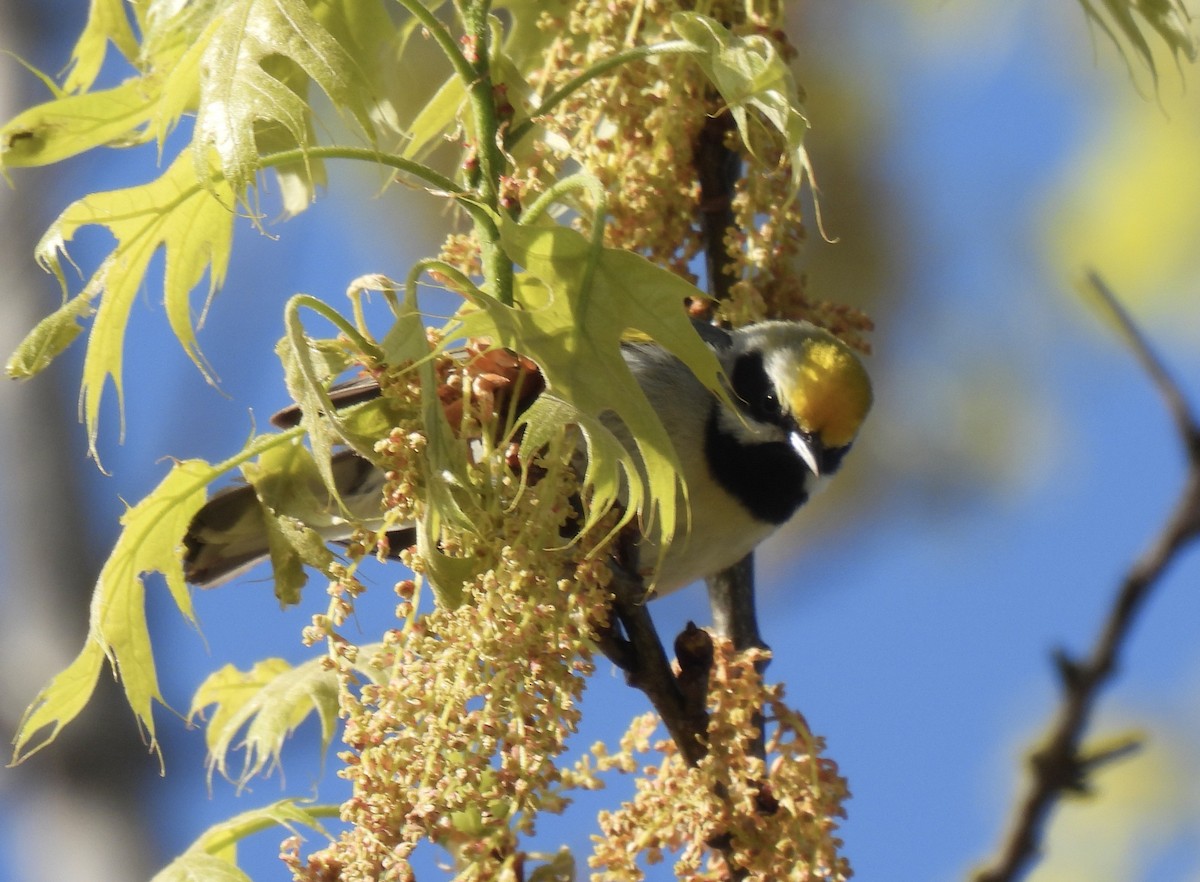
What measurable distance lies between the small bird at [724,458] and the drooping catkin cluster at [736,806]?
66 centimetres

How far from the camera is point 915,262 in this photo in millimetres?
5738

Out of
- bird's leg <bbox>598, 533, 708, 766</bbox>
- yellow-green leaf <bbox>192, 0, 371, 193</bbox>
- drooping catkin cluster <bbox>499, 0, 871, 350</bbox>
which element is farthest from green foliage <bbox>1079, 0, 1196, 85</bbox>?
yellow-green leaf <bbox>192, 0, 371, 193</bbox>

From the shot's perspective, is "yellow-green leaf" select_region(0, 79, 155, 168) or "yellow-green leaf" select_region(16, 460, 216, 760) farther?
"yellow-green leaf" select_region(16, 460, 216, 760)

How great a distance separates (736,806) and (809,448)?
1.26 meters

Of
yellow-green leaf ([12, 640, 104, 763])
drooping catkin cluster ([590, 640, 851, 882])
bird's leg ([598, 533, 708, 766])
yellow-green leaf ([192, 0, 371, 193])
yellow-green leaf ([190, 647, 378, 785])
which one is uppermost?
yellow-green leaf ([192, 0, 371, 193])

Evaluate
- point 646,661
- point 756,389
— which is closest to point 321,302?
point 646,661

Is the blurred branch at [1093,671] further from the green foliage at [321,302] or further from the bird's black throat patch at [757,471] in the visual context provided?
the bird's black throat patch at [757,471]

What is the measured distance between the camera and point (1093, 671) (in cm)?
109

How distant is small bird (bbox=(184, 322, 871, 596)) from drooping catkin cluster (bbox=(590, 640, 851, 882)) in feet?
2.18

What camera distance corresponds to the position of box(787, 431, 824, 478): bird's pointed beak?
3229 mm

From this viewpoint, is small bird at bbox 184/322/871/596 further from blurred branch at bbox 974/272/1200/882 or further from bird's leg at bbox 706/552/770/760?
blurred branch at bbox 974/272/1200/882

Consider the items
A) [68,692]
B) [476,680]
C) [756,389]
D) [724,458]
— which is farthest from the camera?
[756,389]

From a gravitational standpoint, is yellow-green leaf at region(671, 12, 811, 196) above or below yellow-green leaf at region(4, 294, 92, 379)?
below

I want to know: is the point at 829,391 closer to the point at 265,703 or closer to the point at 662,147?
the point at 662,147
